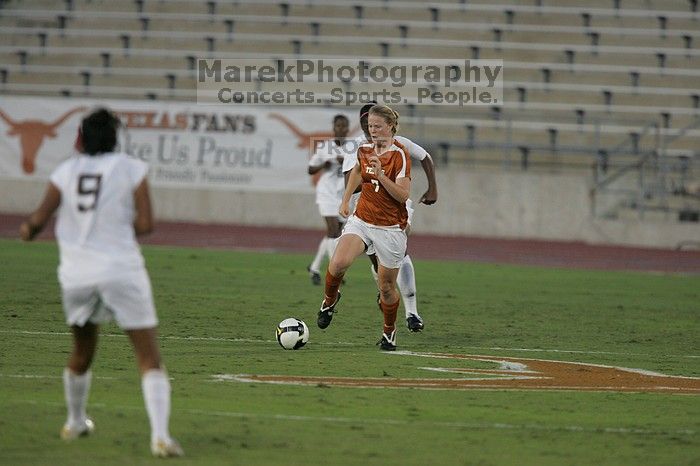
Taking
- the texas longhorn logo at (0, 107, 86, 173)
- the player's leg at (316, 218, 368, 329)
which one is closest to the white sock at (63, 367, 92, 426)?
the player's leg at (316, 218, 368, 329)

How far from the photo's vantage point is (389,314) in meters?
12.2

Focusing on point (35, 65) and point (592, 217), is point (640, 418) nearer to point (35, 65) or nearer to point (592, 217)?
point (592, 217)

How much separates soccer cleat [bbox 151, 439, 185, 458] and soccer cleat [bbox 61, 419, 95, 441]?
62 cm

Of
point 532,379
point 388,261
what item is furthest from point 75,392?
point 388,261

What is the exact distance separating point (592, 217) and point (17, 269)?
14460 mm

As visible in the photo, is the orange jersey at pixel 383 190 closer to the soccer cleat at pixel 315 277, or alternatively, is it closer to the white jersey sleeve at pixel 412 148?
the white jersey sleeve at pixel 412 148

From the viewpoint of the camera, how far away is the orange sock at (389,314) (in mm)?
12180

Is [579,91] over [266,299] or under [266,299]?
over

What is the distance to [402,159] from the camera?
12109 millimetres

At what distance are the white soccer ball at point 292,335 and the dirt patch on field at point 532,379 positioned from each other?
114cm

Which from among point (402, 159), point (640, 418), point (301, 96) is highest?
point (301, 96)

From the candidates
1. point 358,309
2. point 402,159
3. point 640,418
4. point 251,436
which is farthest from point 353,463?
point 358,309

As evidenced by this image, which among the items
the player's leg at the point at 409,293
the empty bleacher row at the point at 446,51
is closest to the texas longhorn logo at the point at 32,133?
the empty bleacher row at the point at 446,51

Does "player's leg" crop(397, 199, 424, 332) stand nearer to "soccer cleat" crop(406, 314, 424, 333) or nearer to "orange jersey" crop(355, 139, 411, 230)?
"soccer cleat" crop(406, 314, 424, 333)
